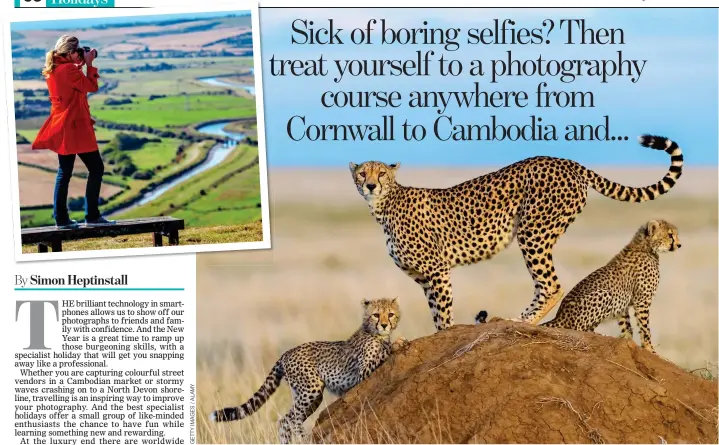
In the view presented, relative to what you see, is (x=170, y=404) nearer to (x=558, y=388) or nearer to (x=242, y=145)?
(x=558, y=388)

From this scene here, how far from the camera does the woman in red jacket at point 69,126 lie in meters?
10.6

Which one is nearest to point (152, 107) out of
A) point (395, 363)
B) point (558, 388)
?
point (395, 363)

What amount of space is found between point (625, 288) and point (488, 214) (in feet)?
4.33

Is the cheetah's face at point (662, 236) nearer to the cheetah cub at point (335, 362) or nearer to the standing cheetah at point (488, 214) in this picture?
the standing cheetah at point (488, 214)

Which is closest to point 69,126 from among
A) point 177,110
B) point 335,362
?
point 335,362

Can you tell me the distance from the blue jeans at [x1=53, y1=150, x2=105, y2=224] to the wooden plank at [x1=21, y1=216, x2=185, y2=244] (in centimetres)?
13

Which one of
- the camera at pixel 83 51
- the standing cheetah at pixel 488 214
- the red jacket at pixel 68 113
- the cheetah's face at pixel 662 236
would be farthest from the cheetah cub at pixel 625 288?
the camera at pixel 83 51

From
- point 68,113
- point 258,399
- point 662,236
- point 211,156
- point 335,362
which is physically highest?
point 68,113

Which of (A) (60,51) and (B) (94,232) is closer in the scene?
(B) (94,232)

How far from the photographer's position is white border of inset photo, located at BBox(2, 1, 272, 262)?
417 inches

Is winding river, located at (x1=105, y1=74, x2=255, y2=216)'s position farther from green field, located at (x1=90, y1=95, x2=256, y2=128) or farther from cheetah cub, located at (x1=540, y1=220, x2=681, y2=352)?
cheetah cub, located at (x1=540, y1=220, x2=681, y2=352)

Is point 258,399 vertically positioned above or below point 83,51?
below

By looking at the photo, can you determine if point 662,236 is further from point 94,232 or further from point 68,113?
point 68,113

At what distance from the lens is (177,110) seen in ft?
51.3
